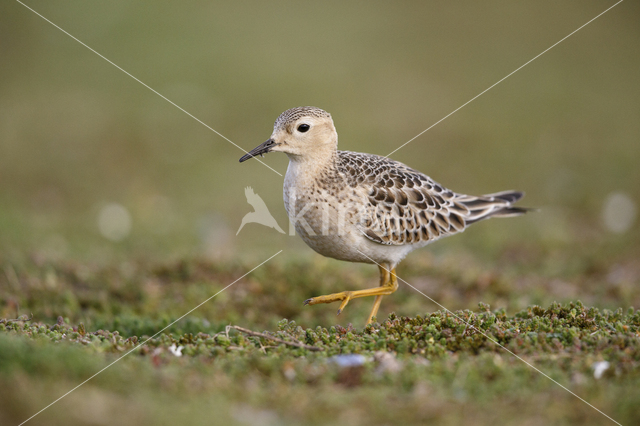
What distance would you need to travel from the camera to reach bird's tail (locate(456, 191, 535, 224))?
8.14m

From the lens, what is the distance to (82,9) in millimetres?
18438

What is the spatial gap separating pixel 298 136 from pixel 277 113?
10.1 metres

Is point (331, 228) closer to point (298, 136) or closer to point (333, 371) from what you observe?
point (298, 136)

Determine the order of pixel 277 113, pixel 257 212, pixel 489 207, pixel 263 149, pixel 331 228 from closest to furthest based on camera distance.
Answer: pixel 331 228, pixel 263 149, pixel 489 207, pixel 257 212, pixel 277 113

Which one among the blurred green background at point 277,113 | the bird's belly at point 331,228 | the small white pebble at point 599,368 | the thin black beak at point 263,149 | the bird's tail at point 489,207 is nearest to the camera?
the small white pebble at point 599,368

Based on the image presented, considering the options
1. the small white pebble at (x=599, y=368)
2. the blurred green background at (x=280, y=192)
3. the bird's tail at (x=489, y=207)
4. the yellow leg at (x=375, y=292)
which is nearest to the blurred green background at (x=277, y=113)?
the blurred green background at (x=280, y=192)

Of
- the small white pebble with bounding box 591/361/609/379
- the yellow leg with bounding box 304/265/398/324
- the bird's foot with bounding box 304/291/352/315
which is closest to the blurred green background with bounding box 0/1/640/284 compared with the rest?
the yellow leg with bounding box 304/265/398/324

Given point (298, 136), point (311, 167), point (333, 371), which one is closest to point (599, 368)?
point (333, 371)

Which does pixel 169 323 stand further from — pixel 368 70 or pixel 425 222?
pixel 368 70

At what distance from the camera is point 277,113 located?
53.7 feet

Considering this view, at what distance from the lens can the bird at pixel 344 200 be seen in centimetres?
641

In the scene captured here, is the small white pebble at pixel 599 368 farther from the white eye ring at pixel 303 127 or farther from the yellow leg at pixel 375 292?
the white eye ring at pixel 303 127

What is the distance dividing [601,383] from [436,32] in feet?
68.0

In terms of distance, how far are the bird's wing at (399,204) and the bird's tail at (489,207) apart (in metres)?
0.16
